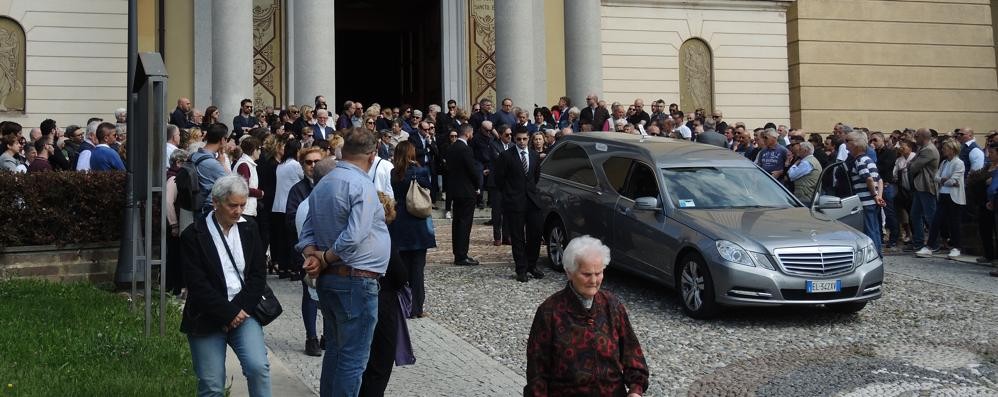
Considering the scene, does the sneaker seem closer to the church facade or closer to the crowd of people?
the crowd of people

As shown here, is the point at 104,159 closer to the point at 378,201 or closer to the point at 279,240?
the point at 279,240

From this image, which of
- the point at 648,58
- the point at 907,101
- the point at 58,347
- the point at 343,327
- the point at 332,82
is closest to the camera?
the point at 343,327

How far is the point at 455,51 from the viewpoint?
2595 centimetres

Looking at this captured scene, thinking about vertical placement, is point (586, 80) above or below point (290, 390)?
above

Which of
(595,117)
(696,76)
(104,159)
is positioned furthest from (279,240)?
(696,76)

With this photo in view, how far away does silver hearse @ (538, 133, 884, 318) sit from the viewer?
10516 millimetres

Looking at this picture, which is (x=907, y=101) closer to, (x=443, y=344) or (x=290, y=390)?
(x=443, y=344)

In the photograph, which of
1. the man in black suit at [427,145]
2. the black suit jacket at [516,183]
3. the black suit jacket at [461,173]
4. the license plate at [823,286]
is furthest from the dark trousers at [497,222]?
the license plate at [823,286]

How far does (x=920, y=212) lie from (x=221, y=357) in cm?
1289

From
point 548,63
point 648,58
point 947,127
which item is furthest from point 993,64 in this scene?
point 548,63

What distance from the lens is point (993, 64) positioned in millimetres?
31109

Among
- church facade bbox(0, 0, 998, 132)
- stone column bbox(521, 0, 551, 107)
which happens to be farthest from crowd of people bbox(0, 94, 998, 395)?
church facade bbox(0, 0, 998, 132)

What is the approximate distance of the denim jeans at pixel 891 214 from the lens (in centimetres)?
1719

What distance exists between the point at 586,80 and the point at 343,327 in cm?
1858
